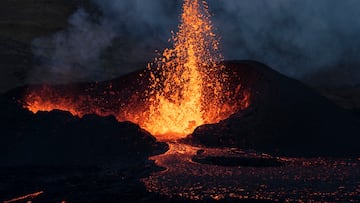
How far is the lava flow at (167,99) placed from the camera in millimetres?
26578

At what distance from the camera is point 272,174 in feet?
55.6

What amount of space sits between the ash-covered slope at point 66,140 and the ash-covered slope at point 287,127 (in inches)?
118

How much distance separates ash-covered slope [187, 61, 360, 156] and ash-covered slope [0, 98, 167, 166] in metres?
3.01

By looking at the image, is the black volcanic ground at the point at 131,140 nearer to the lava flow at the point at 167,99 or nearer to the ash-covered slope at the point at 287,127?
the ash-covered slope at the point at 287,127

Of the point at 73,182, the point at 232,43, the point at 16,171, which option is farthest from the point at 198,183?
the point at 232,43

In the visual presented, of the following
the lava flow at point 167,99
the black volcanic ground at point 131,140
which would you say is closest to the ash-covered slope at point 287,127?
the black volcanic ground at point 131,140

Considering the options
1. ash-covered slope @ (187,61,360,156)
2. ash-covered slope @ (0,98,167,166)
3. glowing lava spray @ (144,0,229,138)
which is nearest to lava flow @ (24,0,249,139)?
glowing lava spray @ (144,0,229,138)

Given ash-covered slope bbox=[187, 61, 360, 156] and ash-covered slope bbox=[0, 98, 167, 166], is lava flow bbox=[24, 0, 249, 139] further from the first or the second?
ash-covered slope bbox=[0, 98, 167, 166]

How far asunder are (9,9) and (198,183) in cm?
3796

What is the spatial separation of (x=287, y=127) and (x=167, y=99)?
8969 millimetres

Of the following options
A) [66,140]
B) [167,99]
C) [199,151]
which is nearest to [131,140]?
[66,140]

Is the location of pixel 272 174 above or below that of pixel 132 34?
below

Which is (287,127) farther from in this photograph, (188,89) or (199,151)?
(188,89)

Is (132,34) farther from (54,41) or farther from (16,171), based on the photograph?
(16,171)
